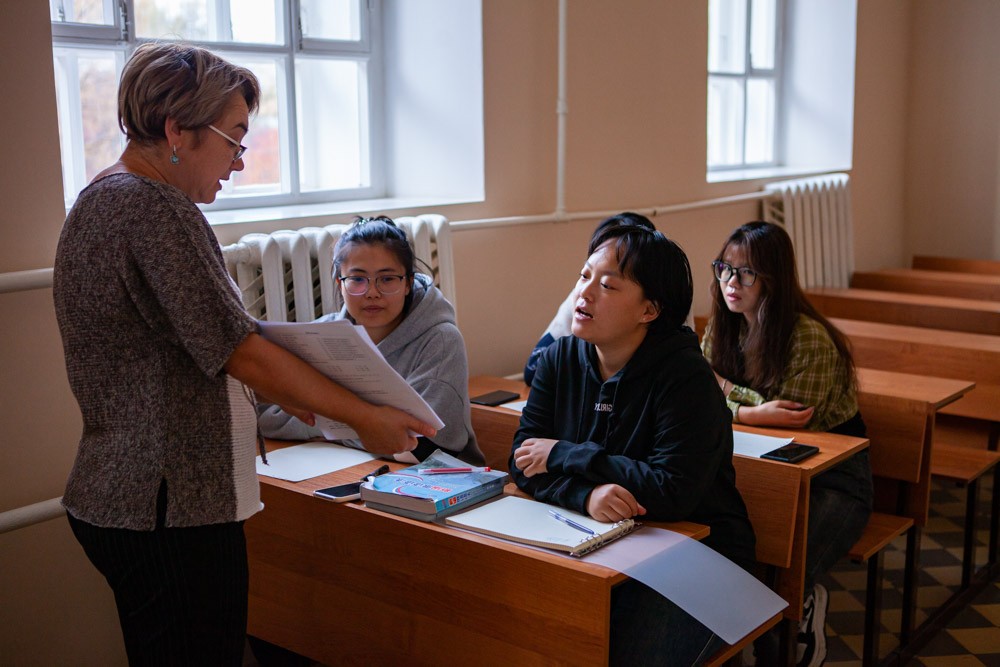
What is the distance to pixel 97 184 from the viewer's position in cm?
149

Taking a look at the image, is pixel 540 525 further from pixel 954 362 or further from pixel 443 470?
pixel 954 362

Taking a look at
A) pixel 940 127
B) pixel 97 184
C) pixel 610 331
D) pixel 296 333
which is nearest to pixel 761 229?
pixel 610 331

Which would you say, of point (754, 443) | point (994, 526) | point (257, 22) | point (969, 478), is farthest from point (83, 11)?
point (994, 526)

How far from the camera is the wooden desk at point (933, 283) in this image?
5.25 metres

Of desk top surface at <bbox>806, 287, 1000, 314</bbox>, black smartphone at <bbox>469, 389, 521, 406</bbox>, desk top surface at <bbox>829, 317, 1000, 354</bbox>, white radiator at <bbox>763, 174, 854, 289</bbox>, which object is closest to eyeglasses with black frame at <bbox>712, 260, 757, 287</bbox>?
black smartphone at <bbox>469, 389, 521, 406</bbox>

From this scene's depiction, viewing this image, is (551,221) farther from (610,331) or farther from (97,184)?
(97,184)

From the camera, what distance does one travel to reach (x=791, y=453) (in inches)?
99.7

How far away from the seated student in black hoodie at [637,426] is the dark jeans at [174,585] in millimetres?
726

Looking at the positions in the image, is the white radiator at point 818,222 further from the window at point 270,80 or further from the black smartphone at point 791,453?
the black smartphone at point 791,453

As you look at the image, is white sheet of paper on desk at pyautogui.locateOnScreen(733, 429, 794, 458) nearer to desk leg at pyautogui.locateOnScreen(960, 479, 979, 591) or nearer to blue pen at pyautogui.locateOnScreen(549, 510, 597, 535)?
blue pen at pyautogui.locateOnScreen(549, 510, 597, 535)

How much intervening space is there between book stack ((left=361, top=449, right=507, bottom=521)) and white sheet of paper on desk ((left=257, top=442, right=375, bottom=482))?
260 mm

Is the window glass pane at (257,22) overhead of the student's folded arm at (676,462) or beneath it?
overhead

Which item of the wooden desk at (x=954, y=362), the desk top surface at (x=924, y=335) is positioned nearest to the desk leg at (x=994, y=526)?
the wooden desk at (x=954, y=362)

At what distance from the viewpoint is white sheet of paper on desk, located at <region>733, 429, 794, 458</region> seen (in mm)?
2566
